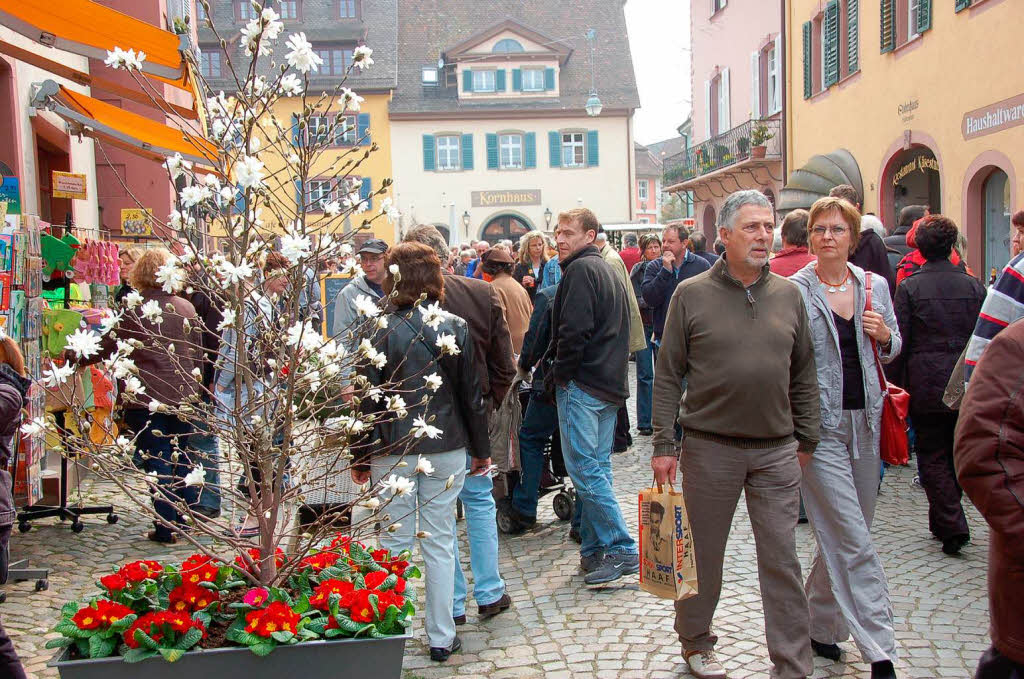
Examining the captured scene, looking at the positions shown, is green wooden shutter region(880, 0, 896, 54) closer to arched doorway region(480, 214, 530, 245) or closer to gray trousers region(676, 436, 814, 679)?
gray trousers region(676, 436, 814, 679)

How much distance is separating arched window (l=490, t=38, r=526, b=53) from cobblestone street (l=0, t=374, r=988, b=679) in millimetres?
35580

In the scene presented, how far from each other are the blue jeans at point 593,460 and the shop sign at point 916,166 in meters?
10.5

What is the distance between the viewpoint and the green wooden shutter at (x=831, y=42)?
1716 cm

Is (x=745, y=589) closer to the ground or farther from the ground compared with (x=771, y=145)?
closer to the ground

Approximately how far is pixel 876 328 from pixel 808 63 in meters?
15.9

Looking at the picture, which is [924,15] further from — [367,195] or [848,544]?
[367,195]

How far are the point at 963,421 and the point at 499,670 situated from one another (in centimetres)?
251

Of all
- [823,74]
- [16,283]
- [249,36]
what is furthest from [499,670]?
[823,74]

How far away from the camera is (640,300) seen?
34.3 ft

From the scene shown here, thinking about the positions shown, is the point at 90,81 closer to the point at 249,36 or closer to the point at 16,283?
the point at 16,283

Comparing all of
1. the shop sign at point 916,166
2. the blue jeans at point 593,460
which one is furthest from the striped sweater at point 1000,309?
the shop sign at point 916,166

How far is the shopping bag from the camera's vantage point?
383 centimetres

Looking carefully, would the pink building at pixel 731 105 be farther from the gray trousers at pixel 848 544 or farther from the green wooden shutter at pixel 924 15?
the gray trousers at pixel 848 544

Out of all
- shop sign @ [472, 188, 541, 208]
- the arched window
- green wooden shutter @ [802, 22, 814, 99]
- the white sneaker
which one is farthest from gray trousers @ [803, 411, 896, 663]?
the arched window
